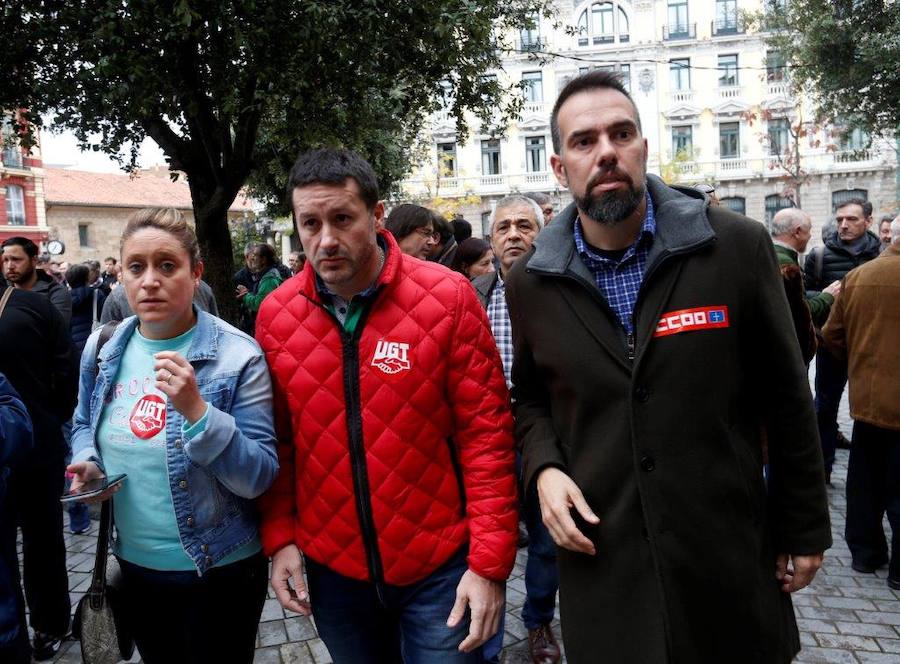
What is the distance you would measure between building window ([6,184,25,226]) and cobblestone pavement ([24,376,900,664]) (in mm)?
42480

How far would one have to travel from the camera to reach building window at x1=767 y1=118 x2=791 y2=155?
120 ft

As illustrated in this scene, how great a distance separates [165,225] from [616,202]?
4.73 feet

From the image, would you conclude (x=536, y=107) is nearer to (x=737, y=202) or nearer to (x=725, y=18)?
(x=725, y=18)

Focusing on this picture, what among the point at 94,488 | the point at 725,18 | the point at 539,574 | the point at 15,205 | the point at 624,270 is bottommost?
the point at 539,574

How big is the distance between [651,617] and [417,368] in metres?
0.95

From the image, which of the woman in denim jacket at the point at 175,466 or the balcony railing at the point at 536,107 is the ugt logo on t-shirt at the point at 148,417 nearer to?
the woman in denim jacket at the point at 175,466

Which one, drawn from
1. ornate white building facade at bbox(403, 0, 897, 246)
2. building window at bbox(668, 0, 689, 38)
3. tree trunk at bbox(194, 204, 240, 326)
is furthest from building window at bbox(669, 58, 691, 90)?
tree trunk at bbox(194, 204, 240, 326)

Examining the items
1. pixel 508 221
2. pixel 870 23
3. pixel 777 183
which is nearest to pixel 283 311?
pixel 508 221

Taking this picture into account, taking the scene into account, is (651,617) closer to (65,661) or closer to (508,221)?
(508,221)

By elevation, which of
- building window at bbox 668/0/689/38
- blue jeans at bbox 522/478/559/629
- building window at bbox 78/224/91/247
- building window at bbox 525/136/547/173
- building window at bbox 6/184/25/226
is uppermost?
building window at bbox 668/0/689/38

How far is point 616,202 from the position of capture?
1.98 m

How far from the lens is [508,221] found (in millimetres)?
3895

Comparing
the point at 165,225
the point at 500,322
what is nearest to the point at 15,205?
the point at 500,322

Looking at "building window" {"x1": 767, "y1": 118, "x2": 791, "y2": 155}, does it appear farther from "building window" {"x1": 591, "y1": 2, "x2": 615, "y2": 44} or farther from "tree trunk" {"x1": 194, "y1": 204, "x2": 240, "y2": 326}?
"tree trunk" {"x1": 194, "y1": 204, "x2": 240, "y2": 326}
